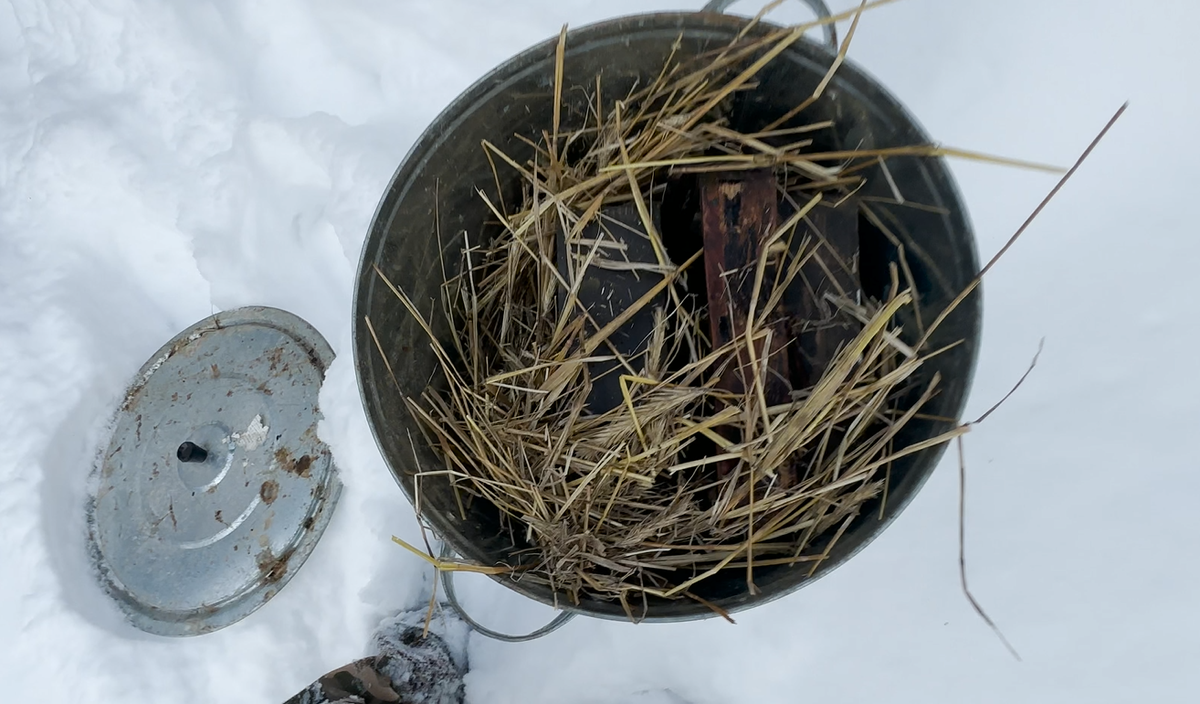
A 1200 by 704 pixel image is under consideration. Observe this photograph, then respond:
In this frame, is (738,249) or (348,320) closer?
(738,249)

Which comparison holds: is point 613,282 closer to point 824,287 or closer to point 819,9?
point 824,287

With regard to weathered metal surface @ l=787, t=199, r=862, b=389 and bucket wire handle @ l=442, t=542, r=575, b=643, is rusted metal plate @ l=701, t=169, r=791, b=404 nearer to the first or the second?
weathered metal surface @ l=787, t=199, r=862, b=389

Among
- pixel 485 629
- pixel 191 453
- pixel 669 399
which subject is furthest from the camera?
pixel 191 453

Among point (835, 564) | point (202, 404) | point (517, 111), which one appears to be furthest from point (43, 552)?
point (835, 564)

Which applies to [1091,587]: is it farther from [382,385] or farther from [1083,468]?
[382,385]

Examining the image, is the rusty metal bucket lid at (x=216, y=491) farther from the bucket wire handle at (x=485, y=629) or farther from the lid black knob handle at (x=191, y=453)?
the bucket wire handle at (x=485, y=629)

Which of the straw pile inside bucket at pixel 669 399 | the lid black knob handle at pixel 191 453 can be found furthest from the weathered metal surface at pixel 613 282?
the lid black knob handle at pixel 191 453

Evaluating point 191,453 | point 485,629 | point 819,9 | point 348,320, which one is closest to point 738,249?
point 819,9
